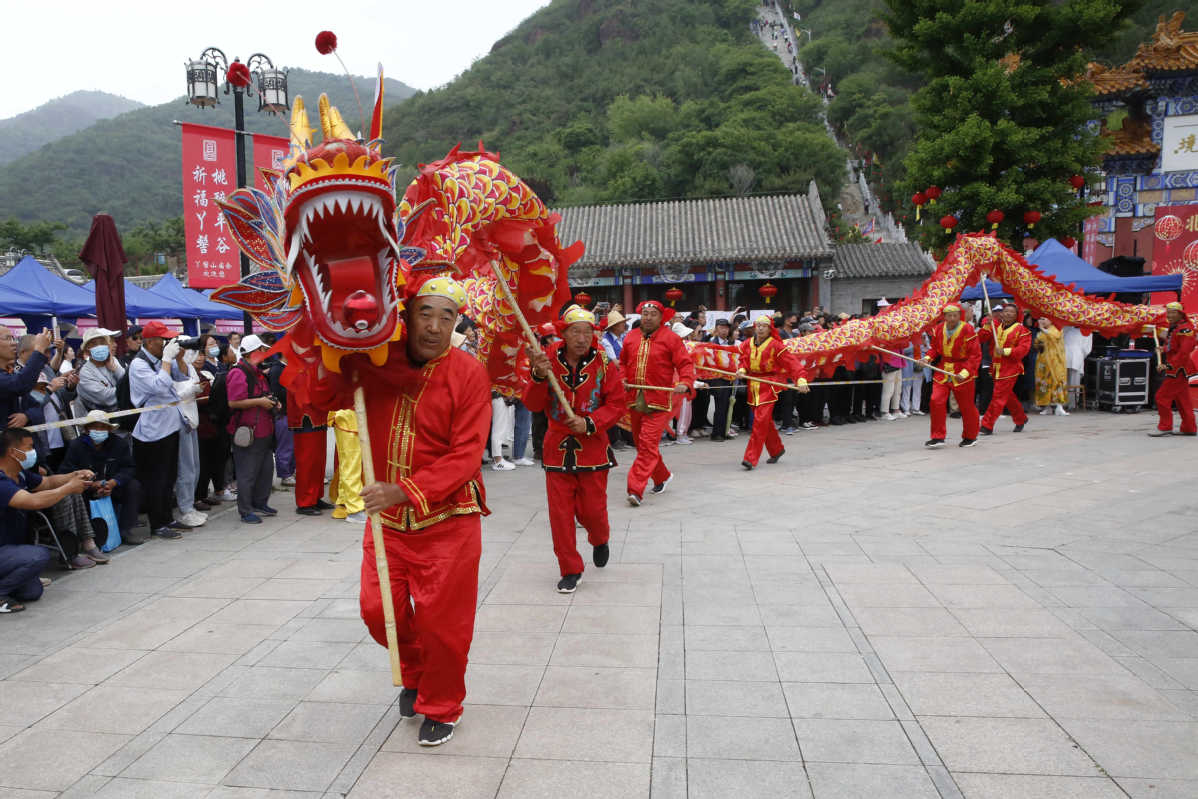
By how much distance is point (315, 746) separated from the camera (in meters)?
3.09

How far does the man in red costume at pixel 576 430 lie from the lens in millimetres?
4895

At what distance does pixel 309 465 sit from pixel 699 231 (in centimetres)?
2261

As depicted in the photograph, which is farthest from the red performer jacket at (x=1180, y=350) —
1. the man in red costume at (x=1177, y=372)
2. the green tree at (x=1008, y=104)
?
the green tree at (x=1008, y=104)

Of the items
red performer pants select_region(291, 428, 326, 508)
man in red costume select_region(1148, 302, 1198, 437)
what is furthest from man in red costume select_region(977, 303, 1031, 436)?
red performer pants select_region(291, 428, 326, 508)

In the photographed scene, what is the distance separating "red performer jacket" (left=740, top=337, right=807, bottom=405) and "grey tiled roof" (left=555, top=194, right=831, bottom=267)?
1768 centimetres

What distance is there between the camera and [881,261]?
29.4 m

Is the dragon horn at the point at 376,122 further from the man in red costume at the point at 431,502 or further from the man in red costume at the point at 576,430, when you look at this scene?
the man in red costume at the point at 576,430

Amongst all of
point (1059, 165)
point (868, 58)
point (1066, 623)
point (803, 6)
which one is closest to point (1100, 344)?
point (1059, 165)

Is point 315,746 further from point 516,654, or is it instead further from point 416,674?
point 516,654

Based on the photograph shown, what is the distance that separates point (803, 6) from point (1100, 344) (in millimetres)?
73483

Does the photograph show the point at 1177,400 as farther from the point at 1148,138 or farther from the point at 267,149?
the point at 267,149

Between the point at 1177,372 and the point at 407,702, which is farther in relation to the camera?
the point at 1177,372

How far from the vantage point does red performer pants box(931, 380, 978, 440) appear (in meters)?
9.98

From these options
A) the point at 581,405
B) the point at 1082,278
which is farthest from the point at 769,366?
the point at 1082,278
